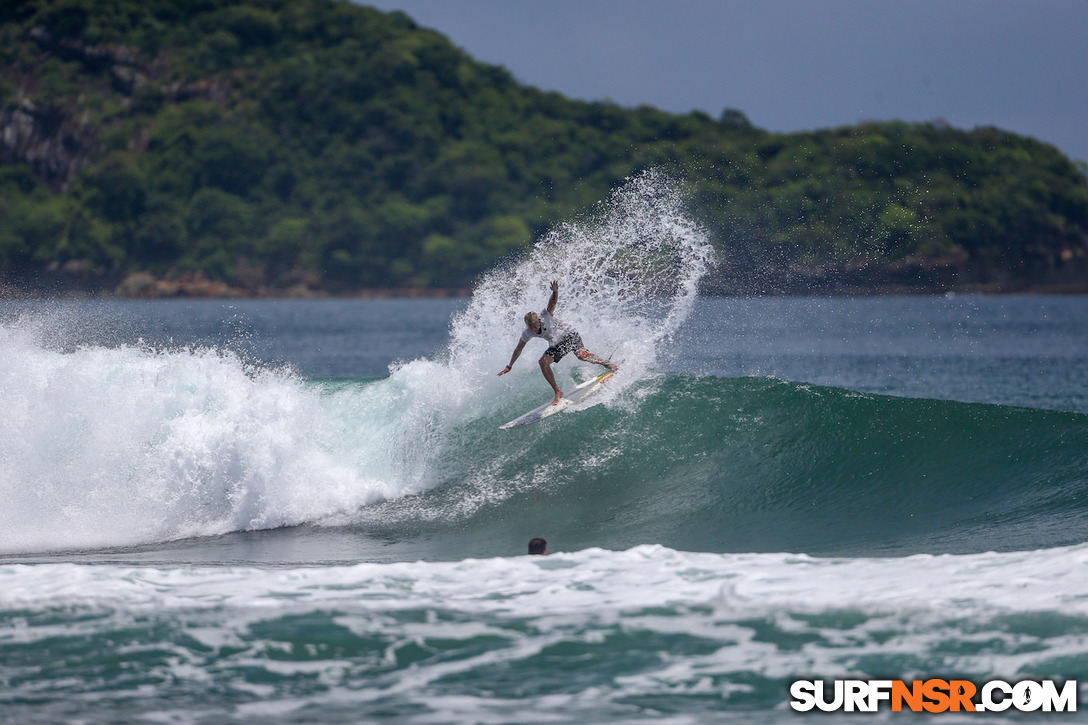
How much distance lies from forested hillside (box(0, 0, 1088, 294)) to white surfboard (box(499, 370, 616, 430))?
6657 centimetres

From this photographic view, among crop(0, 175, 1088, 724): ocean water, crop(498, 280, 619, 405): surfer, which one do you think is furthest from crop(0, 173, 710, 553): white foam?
crop(498, 280, 619, 405): surfer

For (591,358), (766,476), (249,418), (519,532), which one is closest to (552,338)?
(591,358)

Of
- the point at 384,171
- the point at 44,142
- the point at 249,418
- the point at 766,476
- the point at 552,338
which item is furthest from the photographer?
the point at 384,171

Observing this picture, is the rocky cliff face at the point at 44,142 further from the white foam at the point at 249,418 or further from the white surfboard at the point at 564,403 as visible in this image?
the white surfboard at the point at 564,403

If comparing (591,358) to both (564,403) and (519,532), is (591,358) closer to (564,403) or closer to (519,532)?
(564,403)

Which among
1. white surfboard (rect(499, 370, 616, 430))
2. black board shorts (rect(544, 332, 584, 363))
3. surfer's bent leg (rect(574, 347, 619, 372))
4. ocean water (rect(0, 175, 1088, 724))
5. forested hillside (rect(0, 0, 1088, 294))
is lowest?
ocean water (rect(0, 175, 1088, 724))

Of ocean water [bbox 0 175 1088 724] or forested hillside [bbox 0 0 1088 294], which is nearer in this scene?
ocean water [bbox 0 175 1088 724]

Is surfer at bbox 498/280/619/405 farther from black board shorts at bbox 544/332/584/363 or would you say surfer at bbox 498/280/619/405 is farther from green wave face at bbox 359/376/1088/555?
green wave face at bbox 359/376/1088/555

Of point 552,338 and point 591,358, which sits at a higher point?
point 552,338

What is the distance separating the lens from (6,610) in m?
7.53

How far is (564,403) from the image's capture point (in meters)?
13.1

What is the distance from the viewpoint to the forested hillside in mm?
94625

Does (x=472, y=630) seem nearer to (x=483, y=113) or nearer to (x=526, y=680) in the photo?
(x=526, y=680)

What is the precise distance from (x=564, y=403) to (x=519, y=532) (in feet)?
8.38
